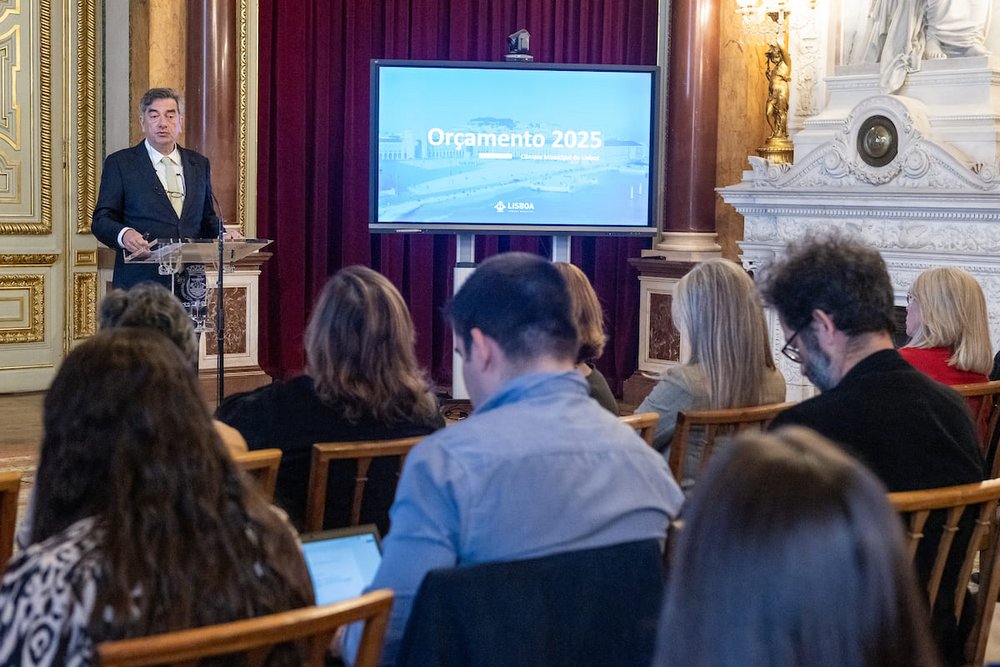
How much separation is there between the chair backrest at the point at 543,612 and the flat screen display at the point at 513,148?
4.72m

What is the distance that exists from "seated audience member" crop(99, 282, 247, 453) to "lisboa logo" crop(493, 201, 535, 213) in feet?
12.9

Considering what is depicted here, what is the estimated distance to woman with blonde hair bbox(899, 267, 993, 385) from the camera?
3318 millimetres

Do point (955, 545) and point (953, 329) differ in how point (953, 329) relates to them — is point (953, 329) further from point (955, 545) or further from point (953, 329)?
point (955, 545)

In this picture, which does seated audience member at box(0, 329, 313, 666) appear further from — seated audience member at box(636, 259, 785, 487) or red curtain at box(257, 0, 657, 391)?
red curtain at box(257, 0, 657, 391)

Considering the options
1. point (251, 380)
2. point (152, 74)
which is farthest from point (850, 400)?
point (152, 74)

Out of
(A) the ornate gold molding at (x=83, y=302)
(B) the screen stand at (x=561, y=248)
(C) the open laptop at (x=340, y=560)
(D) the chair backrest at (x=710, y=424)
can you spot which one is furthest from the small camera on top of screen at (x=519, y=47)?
(C) the open laptop at (x=340, y=560)

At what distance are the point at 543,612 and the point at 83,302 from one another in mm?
5752

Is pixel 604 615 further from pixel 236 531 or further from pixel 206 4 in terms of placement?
pixel 206 4

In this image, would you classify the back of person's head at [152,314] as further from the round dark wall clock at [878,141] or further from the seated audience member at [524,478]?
the round dark wall clock at [878,141]

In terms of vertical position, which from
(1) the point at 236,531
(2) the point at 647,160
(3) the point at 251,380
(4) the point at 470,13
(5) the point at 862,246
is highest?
(4) the point at 470,13

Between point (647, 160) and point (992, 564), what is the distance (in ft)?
14.5

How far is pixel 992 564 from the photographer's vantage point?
2.07 metres

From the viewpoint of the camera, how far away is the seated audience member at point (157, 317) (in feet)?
7.33

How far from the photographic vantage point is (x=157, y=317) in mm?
2240
